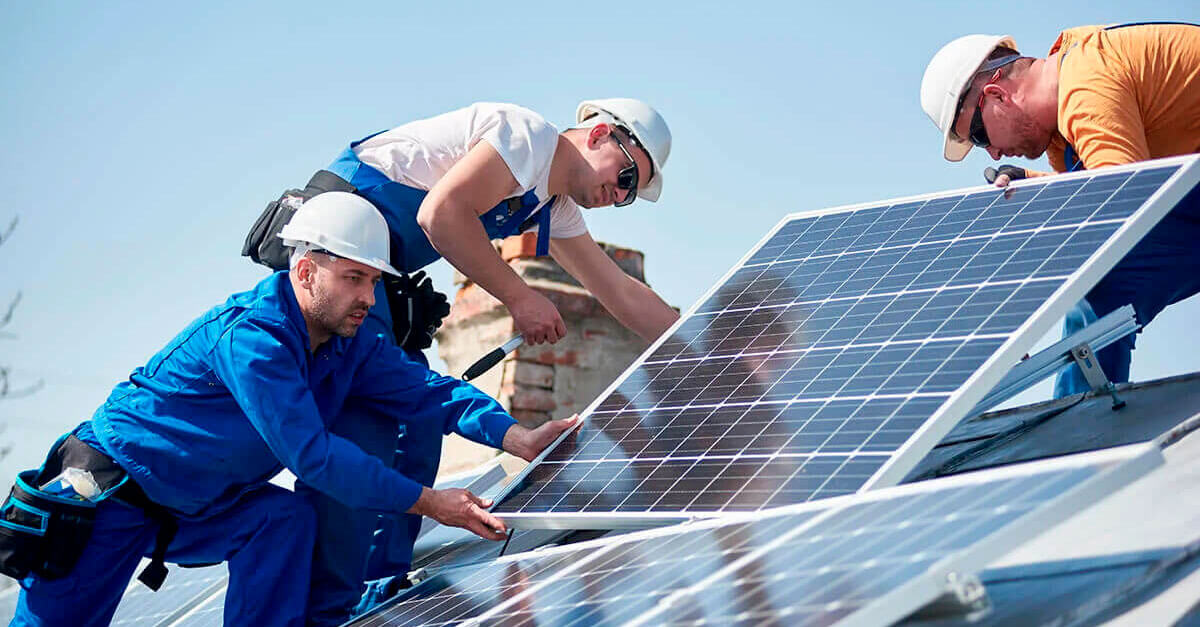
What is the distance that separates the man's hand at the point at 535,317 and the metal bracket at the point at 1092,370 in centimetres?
217

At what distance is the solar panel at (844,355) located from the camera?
4.17 m

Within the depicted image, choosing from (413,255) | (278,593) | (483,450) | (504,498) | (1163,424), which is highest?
(413,255)

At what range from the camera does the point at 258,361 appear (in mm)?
4805

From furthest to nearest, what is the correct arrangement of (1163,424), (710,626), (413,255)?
(413,255) < (1163,424) < (710,626)

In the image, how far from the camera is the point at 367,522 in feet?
17.9

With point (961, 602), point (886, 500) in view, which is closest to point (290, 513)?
point (886, 500)

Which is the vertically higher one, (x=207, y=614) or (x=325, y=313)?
(x=325, y=313)

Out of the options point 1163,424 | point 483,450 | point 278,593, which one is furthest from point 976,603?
point 483,450

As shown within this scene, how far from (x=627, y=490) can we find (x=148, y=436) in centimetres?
181

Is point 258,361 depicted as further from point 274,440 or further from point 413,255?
point 413,255

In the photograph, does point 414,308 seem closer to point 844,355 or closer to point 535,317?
point 535,317

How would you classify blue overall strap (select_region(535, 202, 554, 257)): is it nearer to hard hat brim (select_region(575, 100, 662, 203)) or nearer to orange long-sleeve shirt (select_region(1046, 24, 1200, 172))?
hard hat brim (select_region(575, 100, 662, 203))

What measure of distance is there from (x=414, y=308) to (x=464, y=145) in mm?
759

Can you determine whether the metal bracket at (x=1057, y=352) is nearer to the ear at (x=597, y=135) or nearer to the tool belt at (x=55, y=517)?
the ear at (x=597, y=135)
